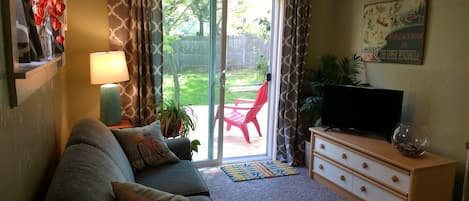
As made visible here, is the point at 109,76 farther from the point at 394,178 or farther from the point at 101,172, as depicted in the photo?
the point at 394,178

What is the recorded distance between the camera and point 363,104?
3.47 metres

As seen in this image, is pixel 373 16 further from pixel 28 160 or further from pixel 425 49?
pixel 28 160

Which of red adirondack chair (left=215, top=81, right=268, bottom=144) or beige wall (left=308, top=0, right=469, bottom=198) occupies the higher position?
beige wall (left=308, top=0, right=469, bottom=198)

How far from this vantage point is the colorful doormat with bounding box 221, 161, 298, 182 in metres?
3.91

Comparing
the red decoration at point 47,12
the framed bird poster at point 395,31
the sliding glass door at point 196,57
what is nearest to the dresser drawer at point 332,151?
the framed bird poster at point 395,31

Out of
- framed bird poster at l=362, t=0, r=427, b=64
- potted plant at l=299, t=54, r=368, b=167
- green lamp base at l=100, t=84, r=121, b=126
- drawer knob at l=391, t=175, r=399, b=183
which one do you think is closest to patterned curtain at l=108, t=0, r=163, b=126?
green lamp base at l=100, t=84, r=121, b=126

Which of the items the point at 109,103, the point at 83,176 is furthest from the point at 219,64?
the point at 83,176

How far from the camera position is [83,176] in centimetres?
157

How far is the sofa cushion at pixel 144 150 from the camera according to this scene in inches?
107

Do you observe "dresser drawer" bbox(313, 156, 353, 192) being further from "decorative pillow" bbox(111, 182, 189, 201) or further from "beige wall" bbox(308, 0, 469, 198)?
"decorative pillow" bbox(111, 182, 189, 201)

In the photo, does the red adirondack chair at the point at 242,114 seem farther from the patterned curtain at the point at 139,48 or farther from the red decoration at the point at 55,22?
the red decoration at the point at 55,22

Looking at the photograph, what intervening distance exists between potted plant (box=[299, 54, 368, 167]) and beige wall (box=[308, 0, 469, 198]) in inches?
13.8

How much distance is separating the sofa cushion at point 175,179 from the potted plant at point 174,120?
871 mm

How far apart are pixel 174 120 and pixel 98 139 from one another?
4.72 feet
